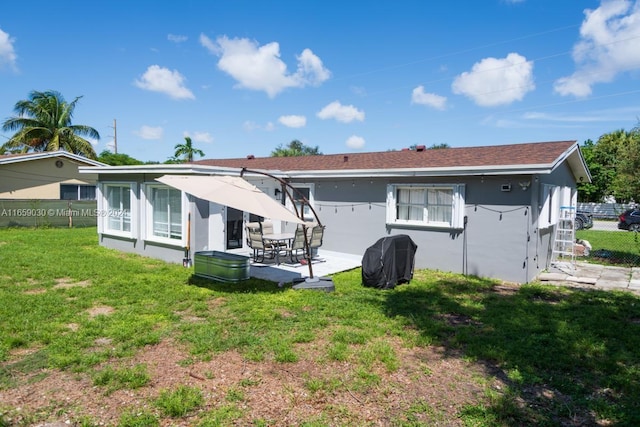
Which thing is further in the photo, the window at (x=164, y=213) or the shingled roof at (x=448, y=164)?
the window at (x=164, y=213)

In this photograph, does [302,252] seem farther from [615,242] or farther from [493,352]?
[615,242]

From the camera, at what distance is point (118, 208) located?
42.4ft

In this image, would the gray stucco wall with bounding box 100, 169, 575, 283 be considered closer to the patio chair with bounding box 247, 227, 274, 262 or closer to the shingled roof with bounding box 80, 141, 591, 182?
the shingled roof with bounding box 80, 141, 591, 182

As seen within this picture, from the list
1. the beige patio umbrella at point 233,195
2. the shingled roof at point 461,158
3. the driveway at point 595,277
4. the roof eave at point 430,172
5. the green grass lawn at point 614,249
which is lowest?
the driveway at point 595,277

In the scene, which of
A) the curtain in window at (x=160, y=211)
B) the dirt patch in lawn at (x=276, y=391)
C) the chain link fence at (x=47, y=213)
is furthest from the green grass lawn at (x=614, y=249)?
the chain link fence at (x=47, y=213)

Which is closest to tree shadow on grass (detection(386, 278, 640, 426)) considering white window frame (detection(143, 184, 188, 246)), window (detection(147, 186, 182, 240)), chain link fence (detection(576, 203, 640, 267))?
chain link fence (detection(576, 203, 640, 267))

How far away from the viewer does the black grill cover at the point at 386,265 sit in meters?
8.60

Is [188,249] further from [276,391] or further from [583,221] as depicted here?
[583,221]

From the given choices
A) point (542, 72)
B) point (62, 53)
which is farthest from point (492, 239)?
point (62, 53)

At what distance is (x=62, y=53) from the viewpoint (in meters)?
16.6

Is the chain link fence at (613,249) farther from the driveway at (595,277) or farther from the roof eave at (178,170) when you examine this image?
the roof eave at (178,170)

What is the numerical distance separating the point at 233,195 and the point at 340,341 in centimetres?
349

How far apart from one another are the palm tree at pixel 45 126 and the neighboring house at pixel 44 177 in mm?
9208

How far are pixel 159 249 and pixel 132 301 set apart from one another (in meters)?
4.45
